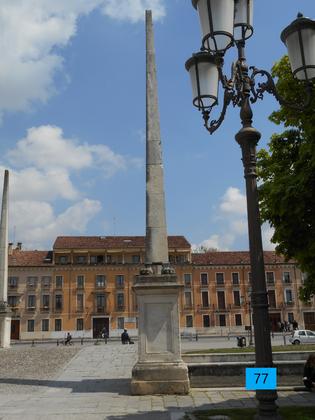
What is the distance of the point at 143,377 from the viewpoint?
10.8 m

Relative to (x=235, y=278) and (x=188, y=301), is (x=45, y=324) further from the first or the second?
(x=235, y=278)

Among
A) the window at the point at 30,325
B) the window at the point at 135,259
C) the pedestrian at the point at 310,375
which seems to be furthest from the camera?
the window at the point at 135,259

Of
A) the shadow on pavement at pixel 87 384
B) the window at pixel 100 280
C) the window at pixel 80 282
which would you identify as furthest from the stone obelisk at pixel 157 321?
the window at pixel 80 282

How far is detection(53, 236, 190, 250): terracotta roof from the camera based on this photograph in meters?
64.8

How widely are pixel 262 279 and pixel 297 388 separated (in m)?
7.26

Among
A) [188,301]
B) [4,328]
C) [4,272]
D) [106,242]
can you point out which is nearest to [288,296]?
[188,301]

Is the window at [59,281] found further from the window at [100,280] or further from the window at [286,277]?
the window at [286,277]

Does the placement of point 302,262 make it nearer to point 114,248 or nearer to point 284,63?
point 284,63

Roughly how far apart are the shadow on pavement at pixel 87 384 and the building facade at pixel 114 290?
46.9m

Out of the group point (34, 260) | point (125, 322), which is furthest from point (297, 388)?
point (34, 260)

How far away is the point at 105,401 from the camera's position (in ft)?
32.7

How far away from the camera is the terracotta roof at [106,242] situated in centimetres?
6481

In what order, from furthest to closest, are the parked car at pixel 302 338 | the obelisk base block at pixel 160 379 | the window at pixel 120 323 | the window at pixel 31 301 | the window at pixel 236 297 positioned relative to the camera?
the window at pixel 236 297 < the window at pixel 120 323 < the window at pixel 31 301 < the parked car at pixel 302 338 < the obelisk base block at pixel 160 379

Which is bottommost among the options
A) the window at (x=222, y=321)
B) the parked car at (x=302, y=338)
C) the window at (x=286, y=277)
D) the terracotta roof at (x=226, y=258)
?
the parked car at (x=302, y=338)
